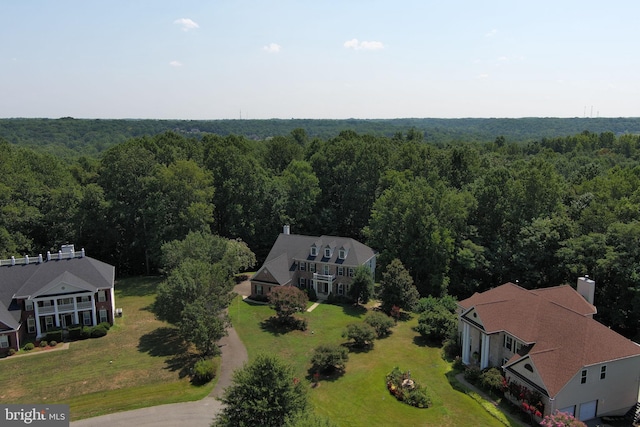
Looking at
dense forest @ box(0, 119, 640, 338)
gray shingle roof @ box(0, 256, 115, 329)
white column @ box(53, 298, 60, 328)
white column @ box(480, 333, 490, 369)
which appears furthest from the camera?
dense forest @ box(0, 119, 640, 338)

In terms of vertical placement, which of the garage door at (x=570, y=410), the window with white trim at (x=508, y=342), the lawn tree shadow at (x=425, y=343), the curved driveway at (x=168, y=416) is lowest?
the lawn tree shadow at (x=425, y=343)

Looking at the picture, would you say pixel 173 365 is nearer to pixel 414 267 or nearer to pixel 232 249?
pixel 232 249

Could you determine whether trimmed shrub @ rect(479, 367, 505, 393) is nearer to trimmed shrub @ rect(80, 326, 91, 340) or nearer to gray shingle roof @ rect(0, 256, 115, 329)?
trimmed shrub @ rect(80, 326, 91, 340)

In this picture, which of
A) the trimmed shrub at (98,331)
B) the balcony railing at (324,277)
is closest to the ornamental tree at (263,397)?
the trimmed shrub at (98,331)

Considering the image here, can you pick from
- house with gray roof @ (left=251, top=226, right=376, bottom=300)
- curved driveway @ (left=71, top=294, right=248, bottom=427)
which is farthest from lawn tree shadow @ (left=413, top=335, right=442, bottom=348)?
curved driveway @ (left=71, top=294, right=248, bottom=427)

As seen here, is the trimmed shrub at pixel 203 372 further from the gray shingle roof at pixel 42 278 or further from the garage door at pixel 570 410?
the garage door at pixel 570 410
